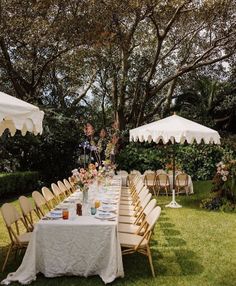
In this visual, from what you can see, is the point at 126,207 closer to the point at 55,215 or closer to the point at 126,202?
the point at 126,202

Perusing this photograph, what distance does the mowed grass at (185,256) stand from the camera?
603 cm

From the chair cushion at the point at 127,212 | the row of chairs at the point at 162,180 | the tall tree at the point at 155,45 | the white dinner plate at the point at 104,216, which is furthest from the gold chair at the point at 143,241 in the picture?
the tall tree at the point at 155,45

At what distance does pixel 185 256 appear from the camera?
7312 millimetres

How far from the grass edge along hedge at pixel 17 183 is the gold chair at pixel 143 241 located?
848cm

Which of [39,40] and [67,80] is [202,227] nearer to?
[39,40]

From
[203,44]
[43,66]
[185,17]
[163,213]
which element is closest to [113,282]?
[163,213]

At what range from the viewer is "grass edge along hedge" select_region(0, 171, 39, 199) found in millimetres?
14352

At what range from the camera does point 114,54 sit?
2148cm

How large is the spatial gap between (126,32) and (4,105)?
569 inches

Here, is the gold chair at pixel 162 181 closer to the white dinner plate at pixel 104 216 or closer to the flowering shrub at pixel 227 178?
the flowering shrub at pixel 227 178

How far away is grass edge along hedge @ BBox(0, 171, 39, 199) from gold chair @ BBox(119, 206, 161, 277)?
27.8 feet

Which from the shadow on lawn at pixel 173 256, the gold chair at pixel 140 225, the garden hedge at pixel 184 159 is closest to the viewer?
the shadow on lawn at pixel 173 256

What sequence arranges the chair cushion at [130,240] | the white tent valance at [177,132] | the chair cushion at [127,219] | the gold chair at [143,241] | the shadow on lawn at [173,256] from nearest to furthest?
1. the gold chair at [143,241]
2. the chair cushion at [130,240]
3. the shadow on lawn at [173,256]
4. the chair cushion at [127,219]
5. the white tent valance at [177,132]

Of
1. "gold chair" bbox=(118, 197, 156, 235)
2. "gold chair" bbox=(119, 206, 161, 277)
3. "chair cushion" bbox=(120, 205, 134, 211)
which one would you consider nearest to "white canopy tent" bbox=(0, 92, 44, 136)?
"gold chair" bbox=(119, 206, 161, 277)
